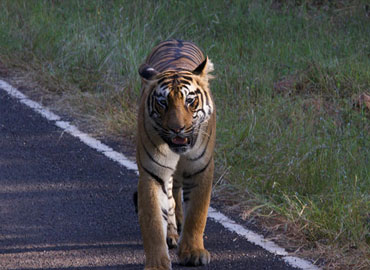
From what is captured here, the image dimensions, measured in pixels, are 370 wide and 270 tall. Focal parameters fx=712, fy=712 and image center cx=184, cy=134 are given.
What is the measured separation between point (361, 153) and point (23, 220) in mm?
2774

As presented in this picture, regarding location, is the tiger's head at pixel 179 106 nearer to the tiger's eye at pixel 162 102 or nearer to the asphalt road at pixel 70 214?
the tiger's eye at pixel 162 102

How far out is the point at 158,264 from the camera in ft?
13.9

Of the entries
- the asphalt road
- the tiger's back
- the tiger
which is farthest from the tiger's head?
the asphalt road

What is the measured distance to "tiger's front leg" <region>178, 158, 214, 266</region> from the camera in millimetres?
4441

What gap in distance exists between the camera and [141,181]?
442 cm

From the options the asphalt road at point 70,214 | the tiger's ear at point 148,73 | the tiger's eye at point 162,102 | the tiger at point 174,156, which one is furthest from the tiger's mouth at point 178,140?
the asphalt road at point 70,214

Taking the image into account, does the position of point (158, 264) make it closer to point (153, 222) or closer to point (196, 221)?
point (153, 222)

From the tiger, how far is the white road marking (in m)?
0.49

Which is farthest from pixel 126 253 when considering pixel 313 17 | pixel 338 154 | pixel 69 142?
pixel 313 17

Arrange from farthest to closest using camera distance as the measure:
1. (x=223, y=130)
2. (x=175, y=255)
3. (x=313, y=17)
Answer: (x=313, y=17) → (x=223, y=130) → (x=175, y=255)

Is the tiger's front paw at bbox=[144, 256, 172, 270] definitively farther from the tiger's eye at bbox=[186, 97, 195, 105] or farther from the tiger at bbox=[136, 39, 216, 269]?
the tiger's eye at bbox=[186, 97, 195, 105]

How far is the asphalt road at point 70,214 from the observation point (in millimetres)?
4539

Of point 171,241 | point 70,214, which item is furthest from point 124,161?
point 171,241

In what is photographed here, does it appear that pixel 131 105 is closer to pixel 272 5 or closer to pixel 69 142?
pixel 69 142
